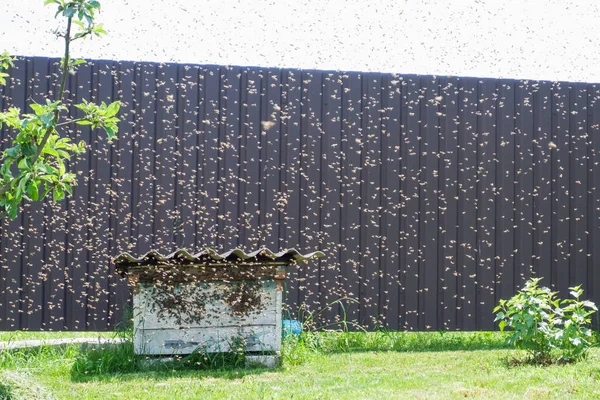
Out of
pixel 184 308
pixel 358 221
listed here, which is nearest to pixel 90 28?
A: pixel 184 308

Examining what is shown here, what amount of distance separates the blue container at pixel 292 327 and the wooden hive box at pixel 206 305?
0.43m

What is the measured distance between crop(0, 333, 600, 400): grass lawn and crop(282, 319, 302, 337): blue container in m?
0.15

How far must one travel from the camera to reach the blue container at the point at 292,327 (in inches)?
212

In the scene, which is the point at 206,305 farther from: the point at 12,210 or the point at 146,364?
the point at 12,210

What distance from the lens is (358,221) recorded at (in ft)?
20.1

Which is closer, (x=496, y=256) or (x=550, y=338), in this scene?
(x=550, y=338)

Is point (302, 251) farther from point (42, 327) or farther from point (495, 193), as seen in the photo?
point (42, 327)

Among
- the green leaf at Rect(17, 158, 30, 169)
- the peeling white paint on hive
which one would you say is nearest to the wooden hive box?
the peeling white paint on hive

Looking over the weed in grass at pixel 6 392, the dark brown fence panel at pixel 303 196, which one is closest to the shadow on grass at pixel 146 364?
the weed in grass at pixel 6 392

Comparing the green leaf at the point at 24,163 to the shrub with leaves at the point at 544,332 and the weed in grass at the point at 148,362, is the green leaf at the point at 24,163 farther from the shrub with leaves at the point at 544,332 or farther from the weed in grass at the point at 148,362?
the shrub with leaves at the point at 544,332

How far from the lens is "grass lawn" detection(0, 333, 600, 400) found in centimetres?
389

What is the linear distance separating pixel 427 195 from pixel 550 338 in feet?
6.25

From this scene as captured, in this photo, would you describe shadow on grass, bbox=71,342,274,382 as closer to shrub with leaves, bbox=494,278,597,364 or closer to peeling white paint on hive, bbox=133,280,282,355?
peeling white paint on hive, bbox=133,280,282,355

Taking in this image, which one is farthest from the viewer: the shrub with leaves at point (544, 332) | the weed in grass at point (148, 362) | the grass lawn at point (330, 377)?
the weed in grass at point (148, 362)
